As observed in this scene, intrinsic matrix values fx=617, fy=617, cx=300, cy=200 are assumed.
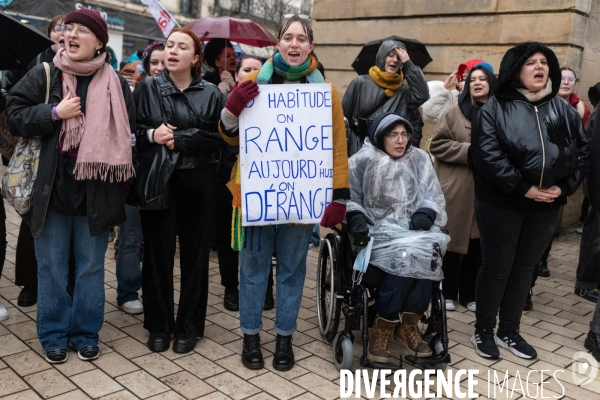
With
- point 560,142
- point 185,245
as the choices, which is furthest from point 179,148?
point 560,142

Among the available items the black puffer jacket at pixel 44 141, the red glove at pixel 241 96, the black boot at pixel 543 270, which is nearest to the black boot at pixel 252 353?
the black puffer jacket at pixel 44 141

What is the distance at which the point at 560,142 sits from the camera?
3805 millimetres

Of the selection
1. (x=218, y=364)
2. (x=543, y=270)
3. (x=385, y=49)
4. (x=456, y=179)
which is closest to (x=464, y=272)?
(x=456, y=179)

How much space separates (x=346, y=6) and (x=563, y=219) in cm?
419

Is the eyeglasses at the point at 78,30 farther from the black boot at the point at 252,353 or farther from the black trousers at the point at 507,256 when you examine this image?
the black trousers at the point at 507,256

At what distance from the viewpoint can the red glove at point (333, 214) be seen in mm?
3559

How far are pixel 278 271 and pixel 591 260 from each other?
3.22 m

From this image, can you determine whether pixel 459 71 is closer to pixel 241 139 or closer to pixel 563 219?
pixel 241 139

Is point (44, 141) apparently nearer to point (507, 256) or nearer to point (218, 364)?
point (218, 364)

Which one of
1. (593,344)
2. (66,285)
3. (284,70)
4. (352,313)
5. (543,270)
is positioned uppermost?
(284,70)

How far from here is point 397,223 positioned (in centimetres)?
383

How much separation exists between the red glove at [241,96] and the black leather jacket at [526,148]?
4.95ft

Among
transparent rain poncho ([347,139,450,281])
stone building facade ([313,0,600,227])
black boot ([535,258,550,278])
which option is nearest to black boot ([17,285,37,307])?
transparent rain poncho ([347,139,450,281])

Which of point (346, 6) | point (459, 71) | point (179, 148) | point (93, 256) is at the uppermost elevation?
point (346, 6)
